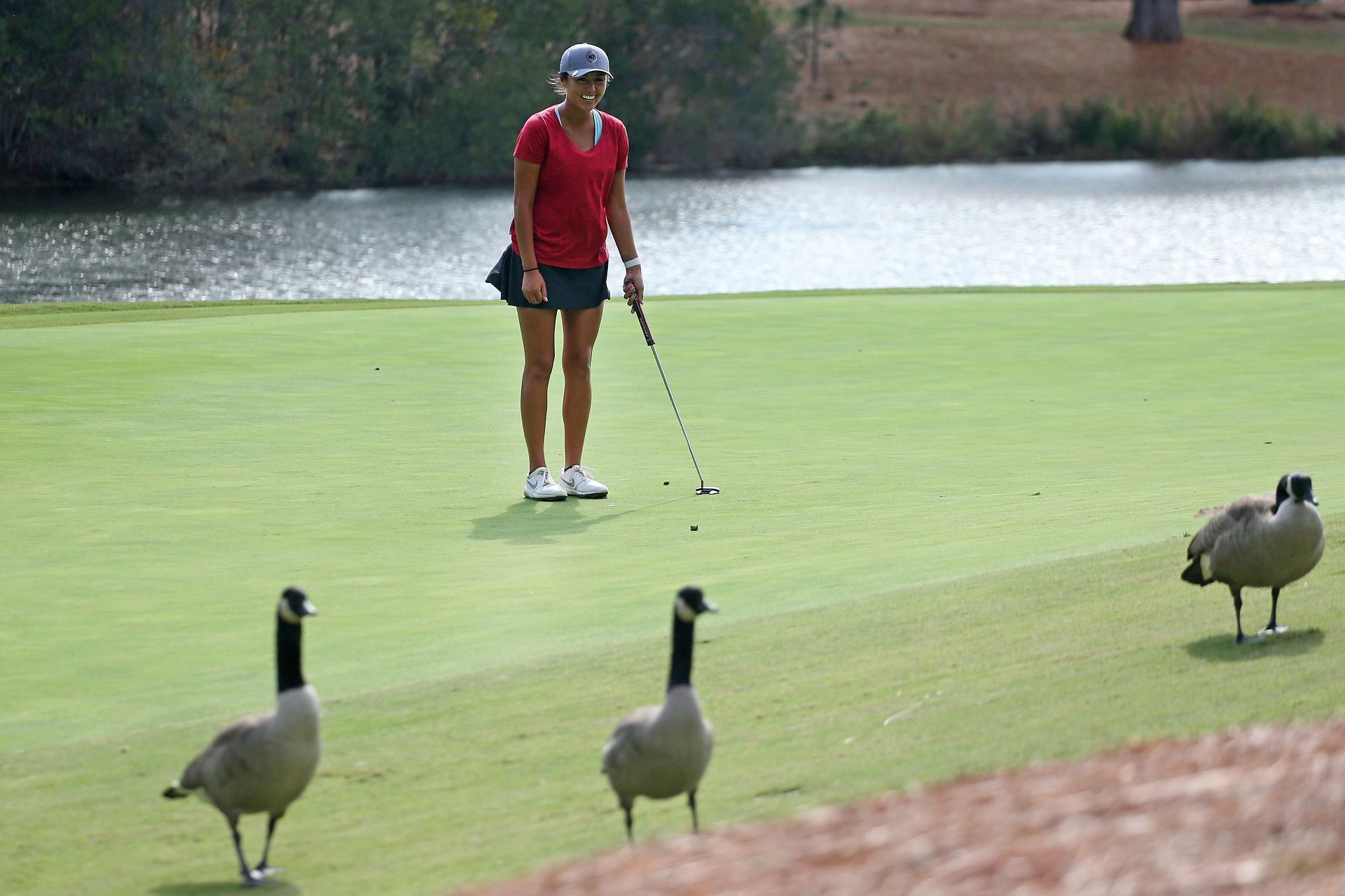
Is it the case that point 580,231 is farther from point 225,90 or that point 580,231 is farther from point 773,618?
point 225,90

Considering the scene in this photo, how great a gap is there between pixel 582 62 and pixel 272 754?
4.53m

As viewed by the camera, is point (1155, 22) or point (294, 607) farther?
point (1155, 22)

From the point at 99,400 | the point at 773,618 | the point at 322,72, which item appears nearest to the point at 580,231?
the point at 773,618

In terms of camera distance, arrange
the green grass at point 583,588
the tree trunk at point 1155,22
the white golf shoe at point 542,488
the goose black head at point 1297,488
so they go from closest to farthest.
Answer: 1. the green grass at point 583,588
2. the goose black head at point 1297,488
3. the white golf shoe at point 542,488
4. the tree trunk at point 1155,22

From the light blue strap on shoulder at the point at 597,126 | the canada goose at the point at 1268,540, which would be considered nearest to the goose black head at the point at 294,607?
the canada goose at the point at 1268,540

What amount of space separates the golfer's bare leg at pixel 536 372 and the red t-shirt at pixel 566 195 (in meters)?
0.28

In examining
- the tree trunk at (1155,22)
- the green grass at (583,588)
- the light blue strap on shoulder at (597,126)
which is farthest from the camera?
the tree trunk at (1155,22)

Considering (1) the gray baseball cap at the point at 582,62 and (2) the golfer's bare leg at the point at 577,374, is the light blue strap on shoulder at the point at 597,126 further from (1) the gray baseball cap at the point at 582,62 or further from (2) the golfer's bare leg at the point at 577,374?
(2) the golfer's bare leg at the point at 577,374

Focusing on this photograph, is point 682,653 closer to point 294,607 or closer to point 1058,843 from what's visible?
point 294,607

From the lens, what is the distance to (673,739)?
386 cm

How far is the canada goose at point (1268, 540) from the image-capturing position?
5.19 m

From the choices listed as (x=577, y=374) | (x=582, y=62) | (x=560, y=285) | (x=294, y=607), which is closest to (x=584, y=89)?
(x=582, y=62)

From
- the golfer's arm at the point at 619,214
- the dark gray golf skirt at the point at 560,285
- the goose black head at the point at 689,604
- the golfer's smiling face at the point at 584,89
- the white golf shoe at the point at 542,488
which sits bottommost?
the white golf shoe at the point at 542,488

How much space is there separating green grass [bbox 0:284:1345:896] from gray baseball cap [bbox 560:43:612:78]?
1.86m
